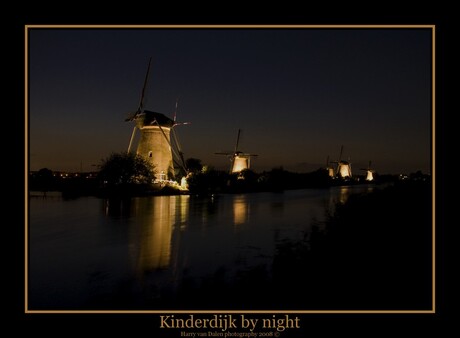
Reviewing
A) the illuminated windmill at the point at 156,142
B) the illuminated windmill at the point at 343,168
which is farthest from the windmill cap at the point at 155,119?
the illuminated windmill at the point at 343,168

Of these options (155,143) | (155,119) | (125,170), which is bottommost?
(125,170)

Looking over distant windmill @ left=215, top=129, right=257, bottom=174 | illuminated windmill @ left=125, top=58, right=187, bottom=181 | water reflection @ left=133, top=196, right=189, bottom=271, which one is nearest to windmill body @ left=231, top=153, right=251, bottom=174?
distant windmill @ left=215, top=129, right=257, bottom=174

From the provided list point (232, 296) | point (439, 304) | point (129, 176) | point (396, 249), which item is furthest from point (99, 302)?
point (129, 176)

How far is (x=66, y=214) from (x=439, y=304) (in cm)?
1790

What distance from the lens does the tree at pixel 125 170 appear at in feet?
114

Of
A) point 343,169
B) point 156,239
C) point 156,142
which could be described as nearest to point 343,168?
point 343,169

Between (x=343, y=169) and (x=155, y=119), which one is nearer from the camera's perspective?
(x=155, y=119)

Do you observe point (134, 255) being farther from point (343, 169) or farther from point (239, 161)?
point (343, 169)

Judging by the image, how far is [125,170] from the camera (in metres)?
34.6

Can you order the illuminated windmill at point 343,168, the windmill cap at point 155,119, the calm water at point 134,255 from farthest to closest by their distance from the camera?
the illuminated windmill at point 343,168 → the windmill cap at point 155,119 → the calm water at point 134,255

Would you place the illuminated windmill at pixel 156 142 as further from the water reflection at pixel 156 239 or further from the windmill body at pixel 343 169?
the windmill body at pixel 343 169

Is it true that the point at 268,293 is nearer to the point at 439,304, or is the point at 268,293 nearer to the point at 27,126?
the point at 439,304

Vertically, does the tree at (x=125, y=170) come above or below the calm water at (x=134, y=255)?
above

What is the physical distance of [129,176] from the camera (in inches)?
1364
